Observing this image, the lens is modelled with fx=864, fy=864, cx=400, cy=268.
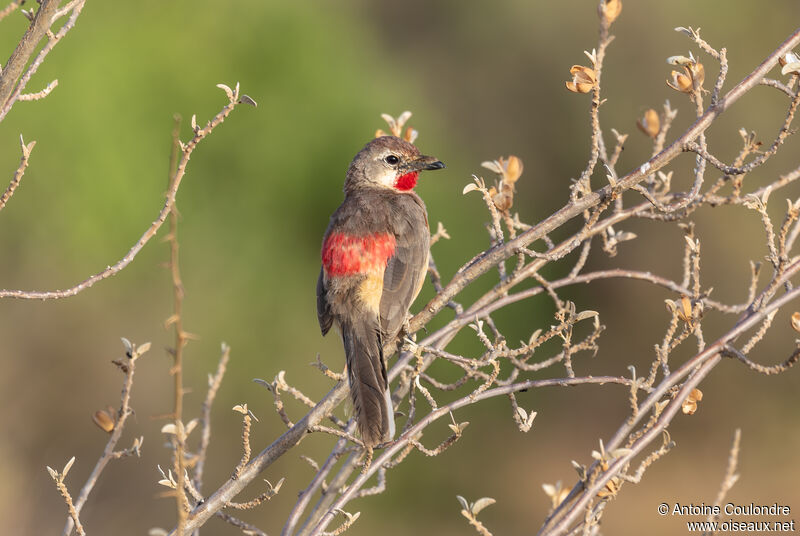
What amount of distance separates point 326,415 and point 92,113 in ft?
21.0

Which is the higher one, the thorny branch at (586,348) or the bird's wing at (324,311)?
the bird's wing at (324,311)

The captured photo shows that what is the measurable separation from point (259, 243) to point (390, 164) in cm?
471

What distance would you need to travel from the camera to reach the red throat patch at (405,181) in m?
5.22

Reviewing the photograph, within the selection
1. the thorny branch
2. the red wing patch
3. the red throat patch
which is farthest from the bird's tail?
the red throat patch

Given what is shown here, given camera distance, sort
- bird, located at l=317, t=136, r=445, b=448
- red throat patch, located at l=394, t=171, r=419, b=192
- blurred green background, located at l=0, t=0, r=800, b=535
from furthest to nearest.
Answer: blurred green background, located at l=0, t=0, r=800, b=535, red throat patch, located at l=394, t=171, r=419, b=192, bird, located at l=317, t=136, r=445, b=448

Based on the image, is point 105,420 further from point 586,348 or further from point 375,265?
point 375,265

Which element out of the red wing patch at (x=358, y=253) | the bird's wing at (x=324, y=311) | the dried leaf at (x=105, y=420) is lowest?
the dried leaf at (x=105, y=420)

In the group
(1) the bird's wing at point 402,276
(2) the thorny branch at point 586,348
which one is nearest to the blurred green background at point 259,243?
(1) the bird's wing at point 402,276

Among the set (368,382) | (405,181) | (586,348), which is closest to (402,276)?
(368,382)

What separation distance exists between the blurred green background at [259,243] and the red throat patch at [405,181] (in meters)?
3.83

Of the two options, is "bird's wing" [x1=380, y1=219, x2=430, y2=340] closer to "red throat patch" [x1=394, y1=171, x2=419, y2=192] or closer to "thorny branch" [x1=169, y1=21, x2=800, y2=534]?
"red throat patch" [x1=394, y1=171, x2=419, y2=192]

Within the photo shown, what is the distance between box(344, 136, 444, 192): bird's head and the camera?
5121 millimetres

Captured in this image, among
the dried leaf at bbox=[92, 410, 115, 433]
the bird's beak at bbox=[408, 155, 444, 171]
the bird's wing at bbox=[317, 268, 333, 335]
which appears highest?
the bird's beak at bbox=[408, 155, 444, 171]

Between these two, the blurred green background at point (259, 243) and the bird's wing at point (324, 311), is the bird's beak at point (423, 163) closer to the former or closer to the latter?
the bird's wing at point (324, 311)
